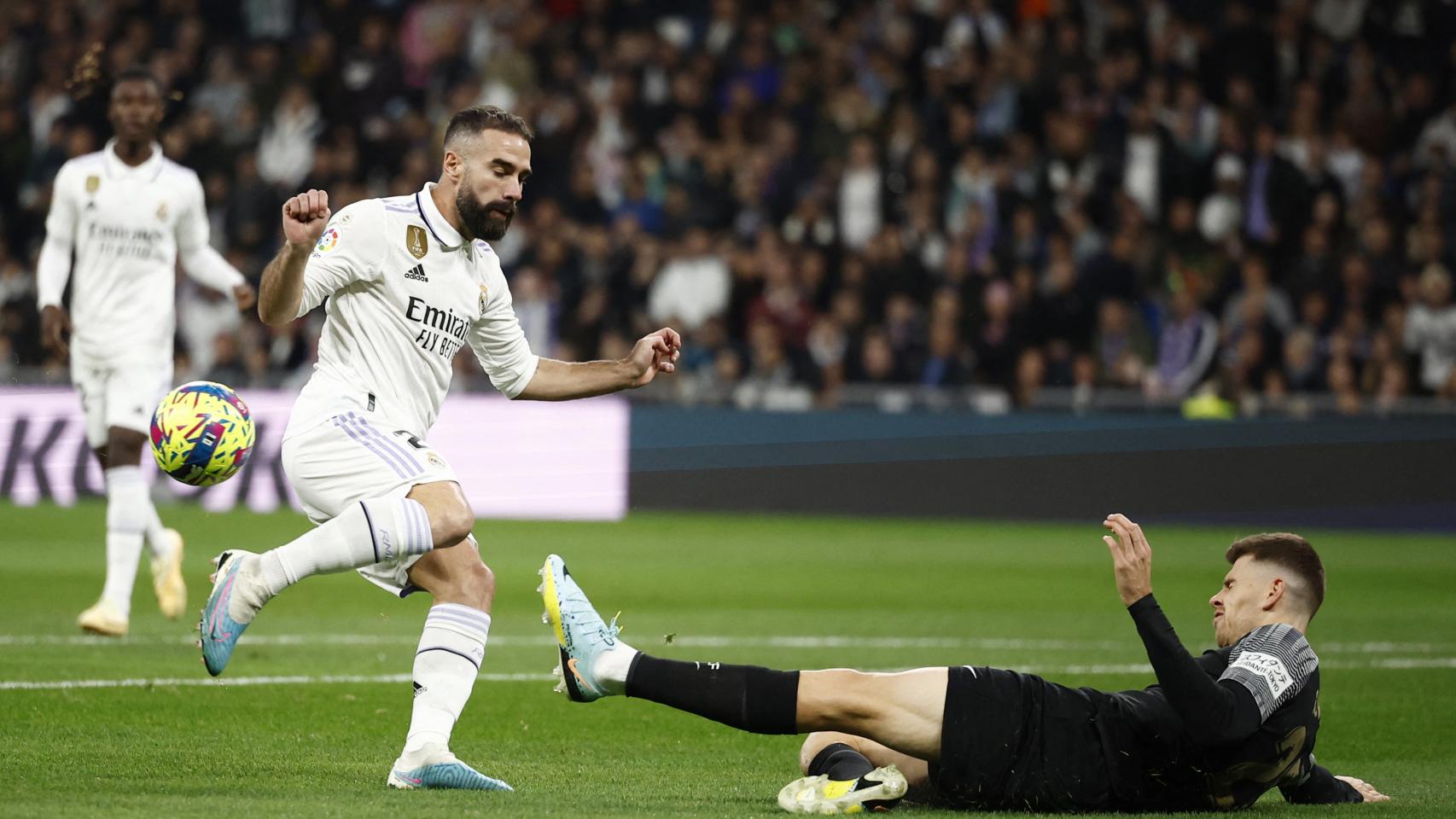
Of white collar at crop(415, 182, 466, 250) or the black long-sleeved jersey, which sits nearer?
the black long-sleeved jersey

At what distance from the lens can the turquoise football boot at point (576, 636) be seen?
5.76m

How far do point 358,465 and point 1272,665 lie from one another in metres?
2.83

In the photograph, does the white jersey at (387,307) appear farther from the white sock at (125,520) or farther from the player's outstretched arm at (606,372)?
the white sock at (125,520)

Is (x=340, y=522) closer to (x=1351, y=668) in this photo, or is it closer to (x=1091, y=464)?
(x=1351, y=668)

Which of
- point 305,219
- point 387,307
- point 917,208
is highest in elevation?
point 917,208

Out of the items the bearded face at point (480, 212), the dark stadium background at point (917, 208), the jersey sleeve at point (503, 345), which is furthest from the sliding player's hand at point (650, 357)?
the dark stadium background at point (917, 208)

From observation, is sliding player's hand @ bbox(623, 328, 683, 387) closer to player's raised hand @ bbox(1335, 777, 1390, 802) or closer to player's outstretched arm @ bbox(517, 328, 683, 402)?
player's outstretched arm @ bbox(517, 328, 683, 402)

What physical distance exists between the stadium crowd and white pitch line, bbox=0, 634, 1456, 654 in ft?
25.5

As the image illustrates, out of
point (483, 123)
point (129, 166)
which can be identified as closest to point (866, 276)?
point (129, 166)

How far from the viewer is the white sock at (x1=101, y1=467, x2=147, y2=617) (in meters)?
10.4

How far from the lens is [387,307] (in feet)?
21.0

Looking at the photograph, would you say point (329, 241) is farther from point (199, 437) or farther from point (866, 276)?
point (866, 276)

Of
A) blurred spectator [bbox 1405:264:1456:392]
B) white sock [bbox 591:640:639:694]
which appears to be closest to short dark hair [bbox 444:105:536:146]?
white sock [bbox 591:640:639:694]

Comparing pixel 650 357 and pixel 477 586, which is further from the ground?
pixel 650 357
